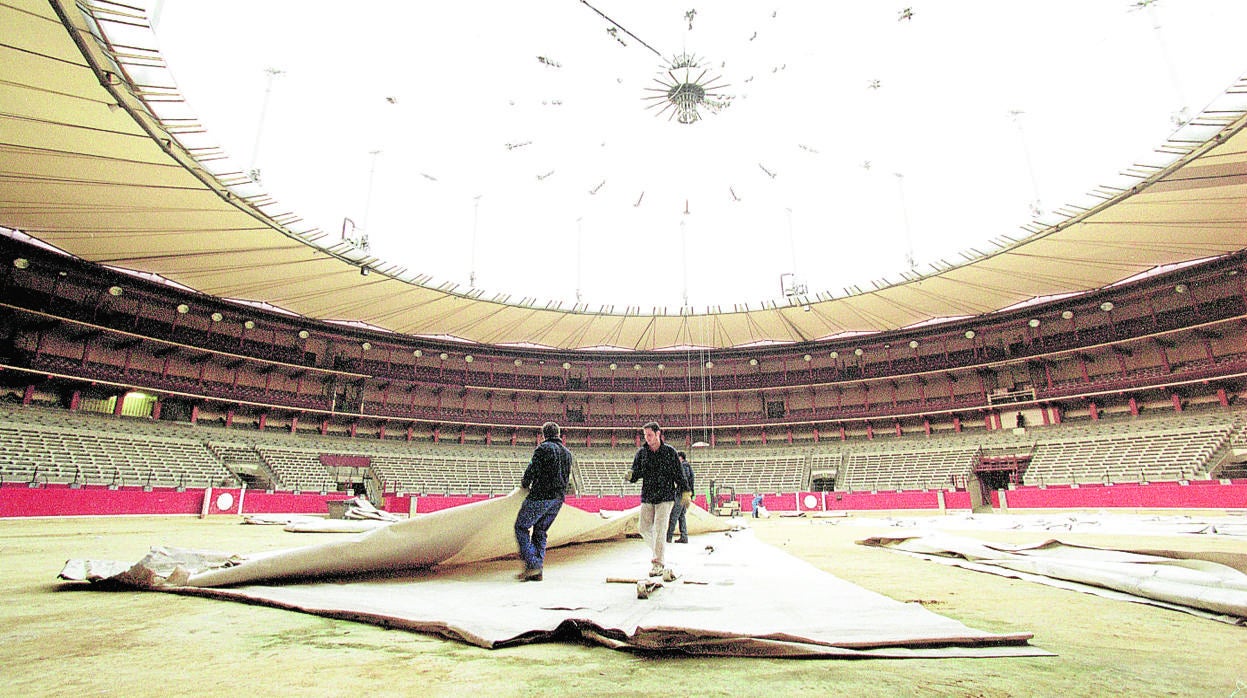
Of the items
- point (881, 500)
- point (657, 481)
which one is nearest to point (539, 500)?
point (657, 481)

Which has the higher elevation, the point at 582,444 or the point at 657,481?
the point at 582,444

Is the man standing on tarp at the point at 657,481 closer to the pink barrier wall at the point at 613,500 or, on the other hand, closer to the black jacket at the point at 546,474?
the black jacket at the point at 546,474

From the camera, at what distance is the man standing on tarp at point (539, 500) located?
4.16 meters

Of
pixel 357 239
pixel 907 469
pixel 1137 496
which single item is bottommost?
pixel 1137 496

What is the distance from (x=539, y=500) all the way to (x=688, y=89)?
15.0 meters

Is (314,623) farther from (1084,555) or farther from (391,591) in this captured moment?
(1084,555)

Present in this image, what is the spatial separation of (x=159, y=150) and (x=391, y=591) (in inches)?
581

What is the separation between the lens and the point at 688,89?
1612 centimetres

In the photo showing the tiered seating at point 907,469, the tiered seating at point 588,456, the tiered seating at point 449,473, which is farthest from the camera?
the tiered seating at point 449,473

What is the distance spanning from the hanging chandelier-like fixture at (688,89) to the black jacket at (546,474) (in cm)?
1453

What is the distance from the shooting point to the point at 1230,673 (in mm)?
1809

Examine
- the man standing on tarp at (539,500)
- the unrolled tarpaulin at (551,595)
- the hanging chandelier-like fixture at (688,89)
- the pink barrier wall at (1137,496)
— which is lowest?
the pink barrier wall at (1137,496)

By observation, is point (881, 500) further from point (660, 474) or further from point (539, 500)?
point (539, 500)

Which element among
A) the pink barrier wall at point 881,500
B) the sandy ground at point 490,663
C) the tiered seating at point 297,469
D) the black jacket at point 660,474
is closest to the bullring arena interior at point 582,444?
the sandy ground at point 490,663
